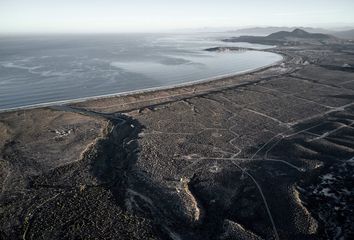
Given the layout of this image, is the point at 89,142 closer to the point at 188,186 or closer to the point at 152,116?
the point at 152,116

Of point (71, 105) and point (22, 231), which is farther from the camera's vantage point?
point (71, 105)

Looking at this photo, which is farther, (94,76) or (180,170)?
(94,76)

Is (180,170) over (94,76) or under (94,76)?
over

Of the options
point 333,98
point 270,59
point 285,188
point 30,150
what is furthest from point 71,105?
point 270,59

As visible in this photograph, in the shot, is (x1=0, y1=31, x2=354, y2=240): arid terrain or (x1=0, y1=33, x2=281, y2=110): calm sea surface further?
(x1=0, y1=33, x2=281, y2=110): calm sea surface

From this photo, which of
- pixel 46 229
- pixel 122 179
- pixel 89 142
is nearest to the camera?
pixel 46 229

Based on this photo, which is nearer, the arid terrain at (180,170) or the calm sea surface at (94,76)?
the arid terrain at (180,170)

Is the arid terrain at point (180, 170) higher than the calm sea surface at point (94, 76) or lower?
higher

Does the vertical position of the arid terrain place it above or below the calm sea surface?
above
